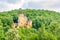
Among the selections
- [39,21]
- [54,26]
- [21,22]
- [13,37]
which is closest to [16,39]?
[13,37]

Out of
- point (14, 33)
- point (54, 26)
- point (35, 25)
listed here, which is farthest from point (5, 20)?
point (14, 33)

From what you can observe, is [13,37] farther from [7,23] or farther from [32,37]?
[7,23]

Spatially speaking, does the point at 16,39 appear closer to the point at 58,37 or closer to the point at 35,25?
the point at 58,37

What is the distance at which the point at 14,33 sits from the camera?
5450 cm

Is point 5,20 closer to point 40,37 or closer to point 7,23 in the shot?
point 7,23

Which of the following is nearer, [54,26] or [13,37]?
[13,37]

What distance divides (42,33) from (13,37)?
8.86 meters

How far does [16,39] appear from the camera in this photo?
175 feet

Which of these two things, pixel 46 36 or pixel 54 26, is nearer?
pixel 46 36

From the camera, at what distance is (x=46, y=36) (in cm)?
4566

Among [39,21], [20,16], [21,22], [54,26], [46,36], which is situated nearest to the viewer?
[46,36]

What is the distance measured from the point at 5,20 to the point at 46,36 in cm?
7651

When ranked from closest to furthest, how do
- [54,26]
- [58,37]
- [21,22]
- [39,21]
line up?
[58,37] < [54,26] < [21,22] < [39,21]

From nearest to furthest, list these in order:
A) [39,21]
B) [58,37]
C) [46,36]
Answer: [46,36] < [58,37] < [39,21]
